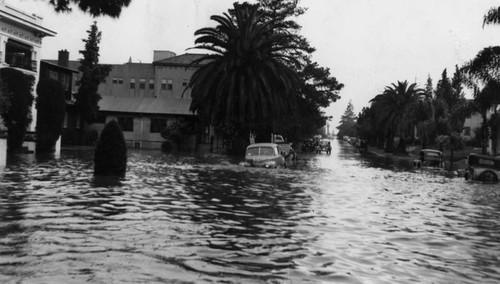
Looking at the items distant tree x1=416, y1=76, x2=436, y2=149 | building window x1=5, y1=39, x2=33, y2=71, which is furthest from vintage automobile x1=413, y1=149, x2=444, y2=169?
building window x1=5, y1=39, x2=33, y2=71

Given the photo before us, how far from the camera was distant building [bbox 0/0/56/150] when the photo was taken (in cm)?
3612

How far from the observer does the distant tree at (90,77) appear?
54969mm

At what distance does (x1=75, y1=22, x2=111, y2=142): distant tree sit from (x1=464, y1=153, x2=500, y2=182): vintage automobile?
3980 centimetres

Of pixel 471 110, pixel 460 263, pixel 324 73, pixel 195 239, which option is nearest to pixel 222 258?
pixel 195 239

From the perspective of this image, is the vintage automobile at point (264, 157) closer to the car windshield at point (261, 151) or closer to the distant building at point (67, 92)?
the car windshield at point (261, 151)

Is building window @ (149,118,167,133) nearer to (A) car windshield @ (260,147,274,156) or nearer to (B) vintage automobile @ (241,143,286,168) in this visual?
(B) vintage automobile @ (241,143,286,168)

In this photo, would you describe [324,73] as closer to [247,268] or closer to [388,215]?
→ [388,215]

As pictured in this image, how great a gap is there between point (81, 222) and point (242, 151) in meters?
36.8

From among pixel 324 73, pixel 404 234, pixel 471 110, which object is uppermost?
pixel 324 73

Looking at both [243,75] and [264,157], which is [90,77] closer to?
[243,75]

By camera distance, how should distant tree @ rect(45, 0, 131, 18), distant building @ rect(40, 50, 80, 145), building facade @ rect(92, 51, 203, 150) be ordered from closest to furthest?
1. distant tree @ rect(45, 0, 131, 18)
2. distant building @ rect(40, 50, 80, 145)
3. building facade @ rect(92, 51, 203, 150)

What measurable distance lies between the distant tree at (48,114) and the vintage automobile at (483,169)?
26.2 metres

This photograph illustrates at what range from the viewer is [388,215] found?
1198cm

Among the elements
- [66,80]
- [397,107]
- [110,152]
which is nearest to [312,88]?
[397,107]
